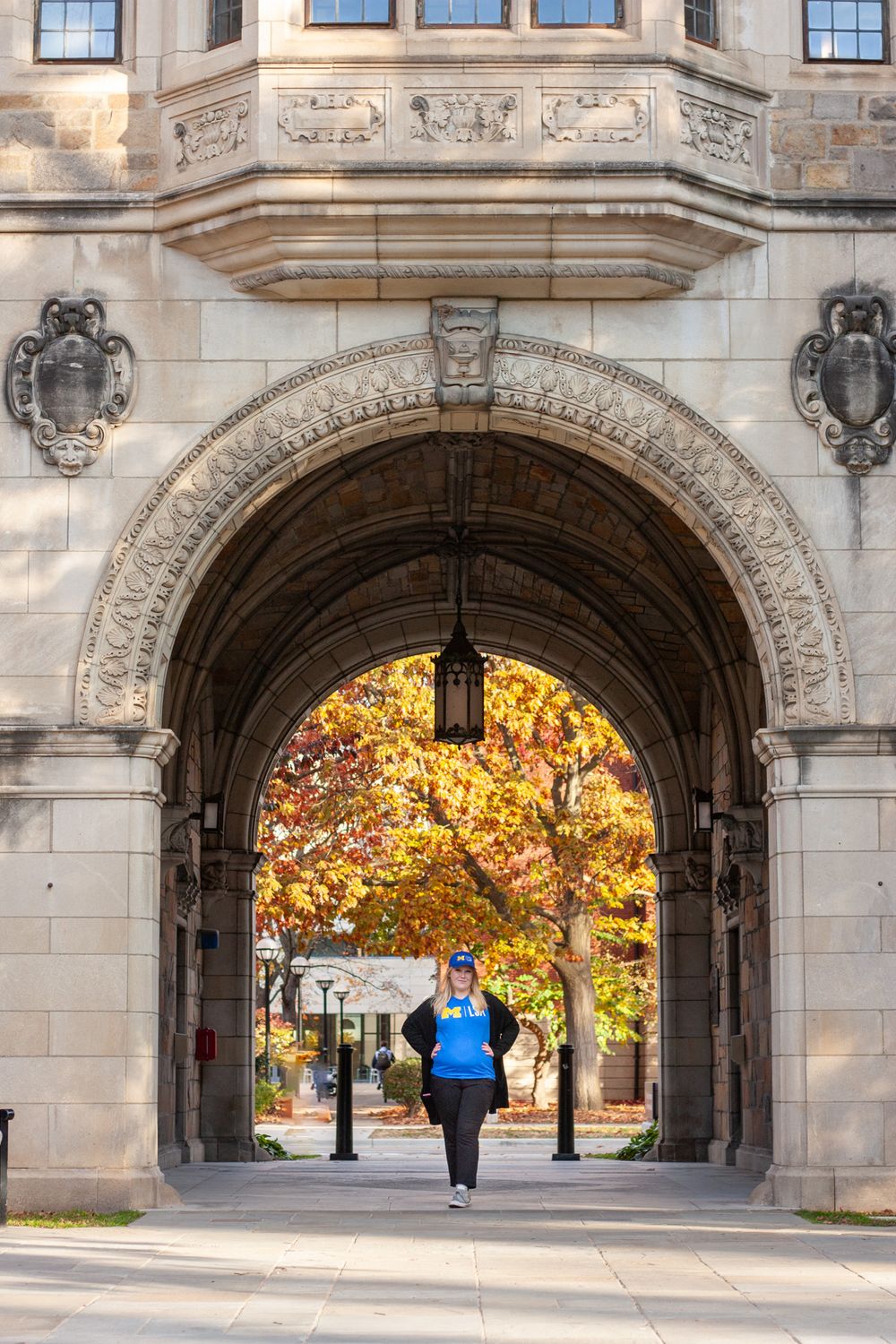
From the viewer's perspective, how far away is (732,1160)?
61.1 ft

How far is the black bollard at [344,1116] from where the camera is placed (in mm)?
19969

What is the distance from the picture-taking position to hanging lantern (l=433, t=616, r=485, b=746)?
1791cm

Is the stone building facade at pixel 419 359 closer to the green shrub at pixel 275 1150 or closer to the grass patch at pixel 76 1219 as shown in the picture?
the grass patch at pixel 76 1219

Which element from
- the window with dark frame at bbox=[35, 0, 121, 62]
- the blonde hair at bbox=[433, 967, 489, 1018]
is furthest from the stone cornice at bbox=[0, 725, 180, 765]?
the window with dark frame at bbox=[35, 0, 121, 62]

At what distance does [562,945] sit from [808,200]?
19976mm

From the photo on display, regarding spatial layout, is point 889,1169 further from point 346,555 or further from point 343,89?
point 346,555

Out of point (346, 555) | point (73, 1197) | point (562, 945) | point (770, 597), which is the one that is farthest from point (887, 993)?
point (562, 945)

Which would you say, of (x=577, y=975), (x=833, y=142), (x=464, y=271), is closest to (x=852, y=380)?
(x=833, y=142)

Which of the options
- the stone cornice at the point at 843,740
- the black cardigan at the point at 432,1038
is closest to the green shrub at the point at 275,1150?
the black cardigan at the point at 432,1038

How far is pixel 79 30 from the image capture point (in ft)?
44.4

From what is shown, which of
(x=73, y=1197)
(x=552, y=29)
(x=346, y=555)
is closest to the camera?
(x=73, y=1197)

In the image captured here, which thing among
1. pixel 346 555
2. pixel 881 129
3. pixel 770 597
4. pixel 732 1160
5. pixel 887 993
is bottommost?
pixel 732 1160

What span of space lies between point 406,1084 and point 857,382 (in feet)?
67.9

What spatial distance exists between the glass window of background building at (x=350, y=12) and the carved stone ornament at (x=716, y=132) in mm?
2015
